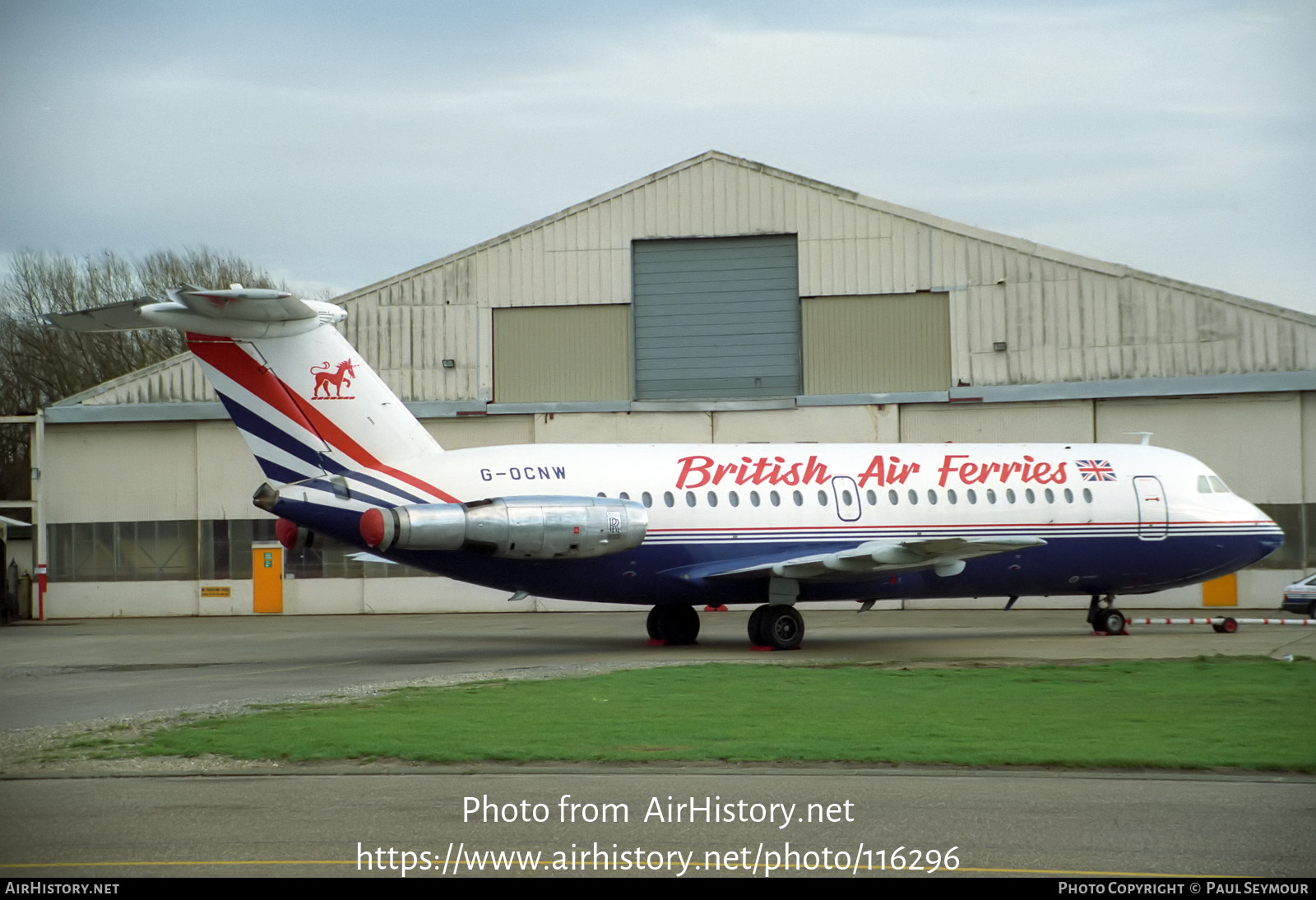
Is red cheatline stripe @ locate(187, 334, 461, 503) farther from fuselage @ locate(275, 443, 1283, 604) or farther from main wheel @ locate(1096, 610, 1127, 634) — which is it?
main wheel @ locate(1096, 610, 1127, 634)

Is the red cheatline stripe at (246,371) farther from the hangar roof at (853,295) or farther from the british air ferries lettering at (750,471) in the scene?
the hangar roof at (853,295)

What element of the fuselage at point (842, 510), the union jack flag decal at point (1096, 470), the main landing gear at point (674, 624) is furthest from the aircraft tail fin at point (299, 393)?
the union jack flag decal at point (1096, 470)

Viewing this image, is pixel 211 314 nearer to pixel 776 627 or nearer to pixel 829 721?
pixel 776 627

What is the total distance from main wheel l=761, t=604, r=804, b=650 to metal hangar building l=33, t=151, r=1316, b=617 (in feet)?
44.8

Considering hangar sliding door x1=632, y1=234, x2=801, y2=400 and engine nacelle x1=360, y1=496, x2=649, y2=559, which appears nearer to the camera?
engine nacelle x1=360, y1=496, x2=649, y2=559

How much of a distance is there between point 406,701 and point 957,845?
28.8ft

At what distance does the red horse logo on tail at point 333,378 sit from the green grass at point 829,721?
6184mm

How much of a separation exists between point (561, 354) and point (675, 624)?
1400cm

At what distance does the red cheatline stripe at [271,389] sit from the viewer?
20.9 m

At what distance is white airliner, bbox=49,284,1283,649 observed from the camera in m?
21.1

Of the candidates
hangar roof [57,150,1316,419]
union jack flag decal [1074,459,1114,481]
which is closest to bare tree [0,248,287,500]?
hangar roof [57,150,1316,419]

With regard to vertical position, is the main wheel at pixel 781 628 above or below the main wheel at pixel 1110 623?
above

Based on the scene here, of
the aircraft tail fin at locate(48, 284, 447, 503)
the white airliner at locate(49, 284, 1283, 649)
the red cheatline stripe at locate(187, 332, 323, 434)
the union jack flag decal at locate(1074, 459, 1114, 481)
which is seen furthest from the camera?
the union jack flag decal at locate(1074, 459, 1114, 481)

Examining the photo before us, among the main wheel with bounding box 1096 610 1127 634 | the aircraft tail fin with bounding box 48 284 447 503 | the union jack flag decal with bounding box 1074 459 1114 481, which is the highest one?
the aircraft tail fin with bounding box 48 284 447 503
